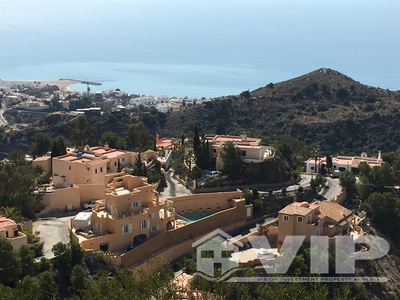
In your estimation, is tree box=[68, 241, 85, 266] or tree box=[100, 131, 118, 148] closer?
tree box=[68, 241, 85, 266]

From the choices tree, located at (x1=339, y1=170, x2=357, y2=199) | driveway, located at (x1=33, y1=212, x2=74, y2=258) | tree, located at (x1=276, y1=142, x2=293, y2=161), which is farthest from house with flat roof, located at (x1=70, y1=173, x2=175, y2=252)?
tree, located at (x1=276, y1=142, x2=293, y2=161)

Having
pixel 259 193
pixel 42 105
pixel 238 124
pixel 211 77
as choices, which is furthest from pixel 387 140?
pixel 211 77

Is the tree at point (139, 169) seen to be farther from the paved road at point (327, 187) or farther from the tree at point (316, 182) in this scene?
the tree at point (316, 182)

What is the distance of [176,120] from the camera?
69812 millimetres

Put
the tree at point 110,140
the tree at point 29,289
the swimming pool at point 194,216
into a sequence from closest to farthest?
the tree at point 29,289 → the swimming pool at point 194,216 → the tree at point 110,140

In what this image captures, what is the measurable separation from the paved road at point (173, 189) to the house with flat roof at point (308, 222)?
737cm

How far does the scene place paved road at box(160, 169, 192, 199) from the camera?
111ft

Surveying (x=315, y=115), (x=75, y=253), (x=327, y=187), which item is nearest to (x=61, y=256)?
(x=75, y=253)

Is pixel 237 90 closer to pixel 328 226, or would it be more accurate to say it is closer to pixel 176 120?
pixel 176 120

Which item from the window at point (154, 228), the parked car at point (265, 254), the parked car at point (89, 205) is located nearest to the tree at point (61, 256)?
the window at point (154, 228)

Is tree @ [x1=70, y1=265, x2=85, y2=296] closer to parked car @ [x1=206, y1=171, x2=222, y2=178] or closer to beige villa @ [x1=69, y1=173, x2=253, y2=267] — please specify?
beige villa @ [x1=69, y1=173, x2=253, y2=267]

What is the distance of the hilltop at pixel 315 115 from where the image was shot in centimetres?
6078

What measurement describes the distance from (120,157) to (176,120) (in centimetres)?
3447

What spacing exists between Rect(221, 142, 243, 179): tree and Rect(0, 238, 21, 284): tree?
16.7 meters
